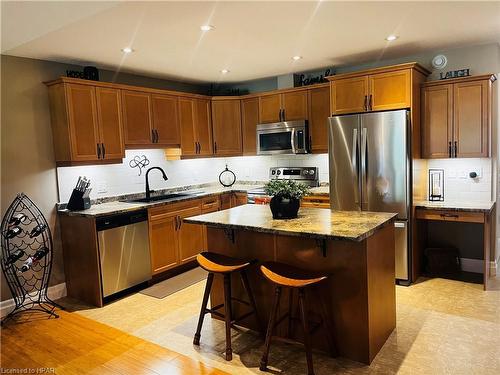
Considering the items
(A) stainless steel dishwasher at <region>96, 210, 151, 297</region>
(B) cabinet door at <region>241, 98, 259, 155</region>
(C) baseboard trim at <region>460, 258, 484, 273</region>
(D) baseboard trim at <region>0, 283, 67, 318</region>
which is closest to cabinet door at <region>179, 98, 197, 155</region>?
(B) cabinet door at <region>241, 98, 259, 155</region>

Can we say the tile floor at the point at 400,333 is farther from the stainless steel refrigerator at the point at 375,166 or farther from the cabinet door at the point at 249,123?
the cabinet door at the point at 249,123

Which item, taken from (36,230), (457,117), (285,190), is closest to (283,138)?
(457,117)

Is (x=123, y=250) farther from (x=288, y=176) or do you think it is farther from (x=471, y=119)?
(x=471, y=119)

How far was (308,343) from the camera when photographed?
2.55 m

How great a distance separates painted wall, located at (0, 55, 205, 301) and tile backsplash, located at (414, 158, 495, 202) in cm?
413

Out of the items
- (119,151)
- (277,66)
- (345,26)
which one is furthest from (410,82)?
(119,151)

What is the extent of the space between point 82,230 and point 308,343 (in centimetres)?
265

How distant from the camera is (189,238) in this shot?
506 centimetres

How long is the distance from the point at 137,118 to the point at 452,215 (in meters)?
3.75

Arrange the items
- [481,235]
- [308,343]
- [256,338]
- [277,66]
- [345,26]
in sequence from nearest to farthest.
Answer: [308,343] < [256,338] < [345,26] < [481,235] < [277,66]

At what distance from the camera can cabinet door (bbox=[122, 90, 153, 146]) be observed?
4609 millimetres

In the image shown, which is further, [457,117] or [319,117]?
[319,117]

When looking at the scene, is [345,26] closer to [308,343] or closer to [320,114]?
[320,114]

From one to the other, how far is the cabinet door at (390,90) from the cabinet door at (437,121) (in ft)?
1.30
